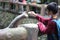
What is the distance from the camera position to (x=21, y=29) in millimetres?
3156

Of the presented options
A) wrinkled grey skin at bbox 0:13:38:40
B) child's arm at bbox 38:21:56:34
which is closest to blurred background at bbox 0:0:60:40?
wrinkled grey skin at bbox 0:13:38:40

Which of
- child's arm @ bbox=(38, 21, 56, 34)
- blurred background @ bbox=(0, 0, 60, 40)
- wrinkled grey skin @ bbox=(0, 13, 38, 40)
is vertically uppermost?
child's arm @ bbox=(38, 21, 56, 34)

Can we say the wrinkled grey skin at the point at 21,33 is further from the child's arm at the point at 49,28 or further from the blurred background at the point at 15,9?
the blurred background at the point at 15,9

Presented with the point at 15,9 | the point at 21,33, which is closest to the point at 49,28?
the point at 21,33

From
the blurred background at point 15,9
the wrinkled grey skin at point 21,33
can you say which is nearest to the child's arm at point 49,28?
the wrinkled grey skin at point 21,33

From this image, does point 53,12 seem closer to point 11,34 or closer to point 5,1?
point 11,34

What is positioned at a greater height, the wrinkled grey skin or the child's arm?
the child's arm

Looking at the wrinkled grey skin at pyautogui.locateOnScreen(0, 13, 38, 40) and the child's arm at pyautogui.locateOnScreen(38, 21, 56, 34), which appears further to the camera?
the wrinkled grey skin at pyautogui.locateOnScreen(0, 13, 38, 40)

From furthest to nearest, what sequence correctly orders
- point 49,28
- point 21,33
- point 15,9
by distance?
point 15,9 → point 21,33 → point 49,28

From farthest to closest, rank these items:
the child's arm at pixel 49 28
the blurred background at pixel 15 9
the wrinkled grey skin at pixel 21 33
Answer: the blurred background at pixel 15 9 → the wrinkled grey skin at pixel 21 33 → the child's arm at pixel 49 28

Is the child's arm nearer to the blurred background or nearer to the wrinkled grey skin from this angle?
the wrinkled grey skin

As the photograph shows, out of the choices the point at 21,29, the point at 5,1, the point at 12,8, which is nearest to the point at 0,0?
the point at 5,1

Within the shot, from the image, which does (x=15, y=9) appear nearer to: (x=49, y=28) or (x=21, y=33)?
(x=21, y=33)

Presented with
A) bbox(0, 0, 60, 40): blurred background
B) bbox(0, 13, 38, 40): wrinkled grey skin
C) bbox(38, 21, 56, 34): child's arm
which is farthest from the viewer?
bbox(0, 0, 60, 40): blurred background
